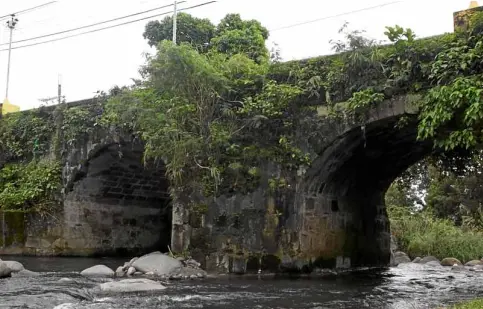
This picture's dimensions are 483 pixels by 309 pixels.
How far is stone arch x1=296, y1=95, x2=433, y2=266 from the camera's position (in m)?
10.6

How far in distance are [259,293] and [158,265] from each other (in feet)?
9.75

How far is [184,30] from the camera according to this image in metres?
26.0

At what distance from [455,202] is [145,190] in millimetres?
17104

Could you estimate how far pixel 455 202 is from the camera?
27.6 meters

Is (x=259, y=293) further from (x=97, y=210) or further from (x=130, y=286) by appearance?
(x=97, y=210)

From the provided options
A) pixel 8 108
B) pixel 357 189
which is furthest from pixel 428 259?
pixel 8 108

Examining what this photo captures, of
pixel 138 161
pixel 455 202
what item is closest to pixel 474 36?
pixel 138 161

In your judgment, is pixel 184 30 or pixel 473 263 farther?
pixel 184 30

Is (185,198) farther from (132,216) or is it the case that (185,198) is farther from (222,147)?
(132,216)

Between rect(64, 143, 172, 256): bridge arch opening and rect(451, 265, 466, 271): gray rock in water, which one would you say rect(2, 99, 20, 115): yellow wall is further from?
rect(451, 265, 466, 271): gray rock in water

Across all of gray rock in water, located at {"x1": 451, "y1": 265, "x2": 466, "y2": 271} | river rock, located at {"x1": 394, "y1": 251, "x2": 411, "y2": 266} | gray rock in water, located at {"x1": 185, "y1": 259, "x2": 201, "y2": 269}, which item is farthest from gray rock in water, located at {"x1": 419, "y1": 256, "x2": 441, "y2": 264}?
gray rock in water, located at {"x1": 185, "y1": 259, "x2": 201, "y2": 269}

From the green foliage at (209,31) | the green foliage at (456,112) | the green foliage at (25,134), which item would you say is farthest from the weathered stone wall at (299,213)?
→ the green foliage at (209,31)

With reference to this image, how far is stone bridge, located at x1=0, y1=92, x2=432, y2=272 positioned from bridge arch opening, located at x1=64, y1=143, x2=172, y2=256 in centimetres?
3

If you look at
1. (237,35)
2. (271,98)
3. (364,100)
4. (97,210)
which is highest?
(237,35)
